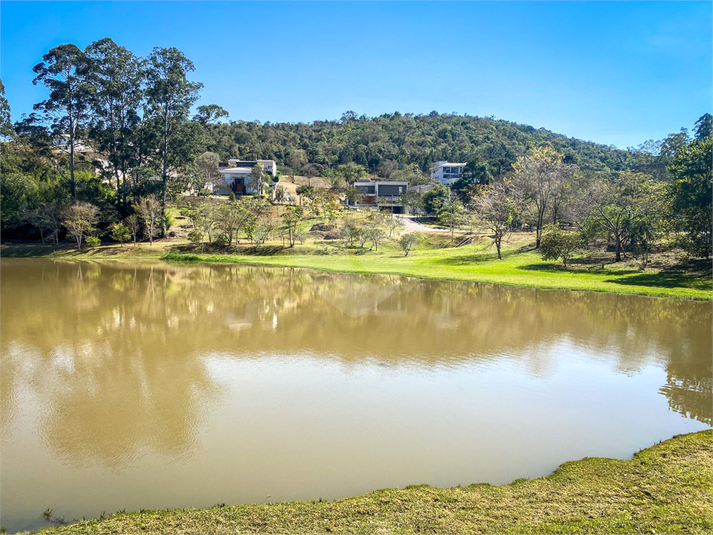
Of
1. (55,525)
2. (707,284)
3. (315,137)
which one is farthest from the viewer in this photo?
(315,137)

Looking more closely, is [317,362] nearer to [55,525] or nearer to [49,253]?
[55,525]

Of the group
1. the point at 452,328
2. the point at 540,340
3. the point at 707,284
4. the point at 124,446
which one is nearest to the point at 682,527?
the point at 124,446

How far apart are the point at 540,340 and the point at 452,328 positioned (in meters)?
2.58

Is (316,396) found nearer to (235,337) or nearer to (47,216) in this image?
(235,337)

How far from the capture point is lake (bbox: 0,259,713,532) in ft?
19.8

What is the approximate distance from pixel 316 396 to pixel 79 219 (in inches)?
1449

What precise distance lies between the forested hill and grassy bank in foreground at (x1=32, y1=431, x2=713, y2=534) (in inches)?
2839

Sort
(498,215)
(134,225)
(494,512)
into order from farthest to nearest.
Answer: (134,225) → (498,215) → (494,512)

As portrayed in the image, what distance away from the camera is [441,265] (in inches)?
1222

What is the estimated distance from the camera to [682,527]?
4590 millimetres

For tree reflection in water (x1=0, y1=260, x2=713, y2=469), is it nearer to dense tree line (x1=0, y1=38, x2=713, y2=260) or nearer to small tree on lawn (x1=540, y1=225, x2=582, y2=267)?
small tree on lawn (x1=540, y1=225, x2=582, y2=267)

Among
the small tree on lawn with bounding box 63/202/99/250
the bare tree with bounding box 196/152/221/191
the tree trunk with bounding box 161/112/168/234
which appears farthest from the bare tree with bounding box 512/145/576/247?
the bare tree with bounding box 196/152/221/191

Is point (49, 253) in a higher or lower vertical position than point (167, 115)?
lower

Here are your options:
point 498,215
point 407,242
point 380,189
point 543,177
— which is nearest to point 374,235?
point 407,242
